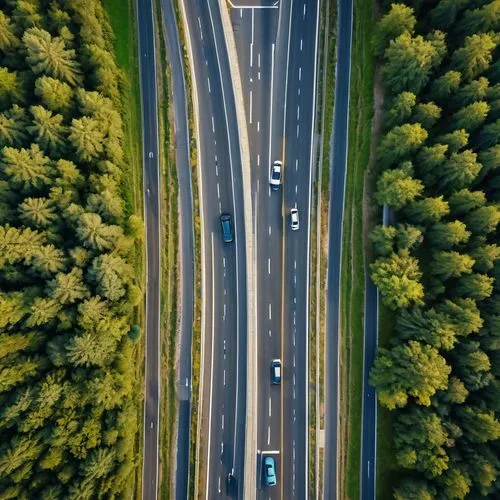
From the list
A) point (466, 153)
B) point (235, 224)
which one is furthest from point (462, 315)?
point (235, 224)

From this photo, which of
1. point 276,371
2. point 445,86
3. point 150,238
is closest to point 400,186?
point 445,86

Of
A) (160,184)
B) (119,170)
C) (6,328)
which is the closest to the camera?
(6,328)

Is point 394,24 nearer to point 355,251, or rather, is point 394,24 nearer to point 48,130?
point 355,251

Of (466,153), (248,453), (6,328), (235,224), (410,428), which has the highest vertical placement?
(466,153)

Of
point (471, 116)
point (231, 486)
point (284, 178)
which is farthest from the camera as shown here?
point (284, 178)

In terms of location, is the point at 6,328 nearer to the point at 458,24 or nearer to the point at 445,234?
the point at 445,234

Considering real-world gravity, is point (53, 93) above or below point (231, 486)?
above

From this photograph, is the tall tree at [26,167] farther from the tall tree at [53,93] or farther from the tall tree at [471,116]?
the tall tree at [471,116]
